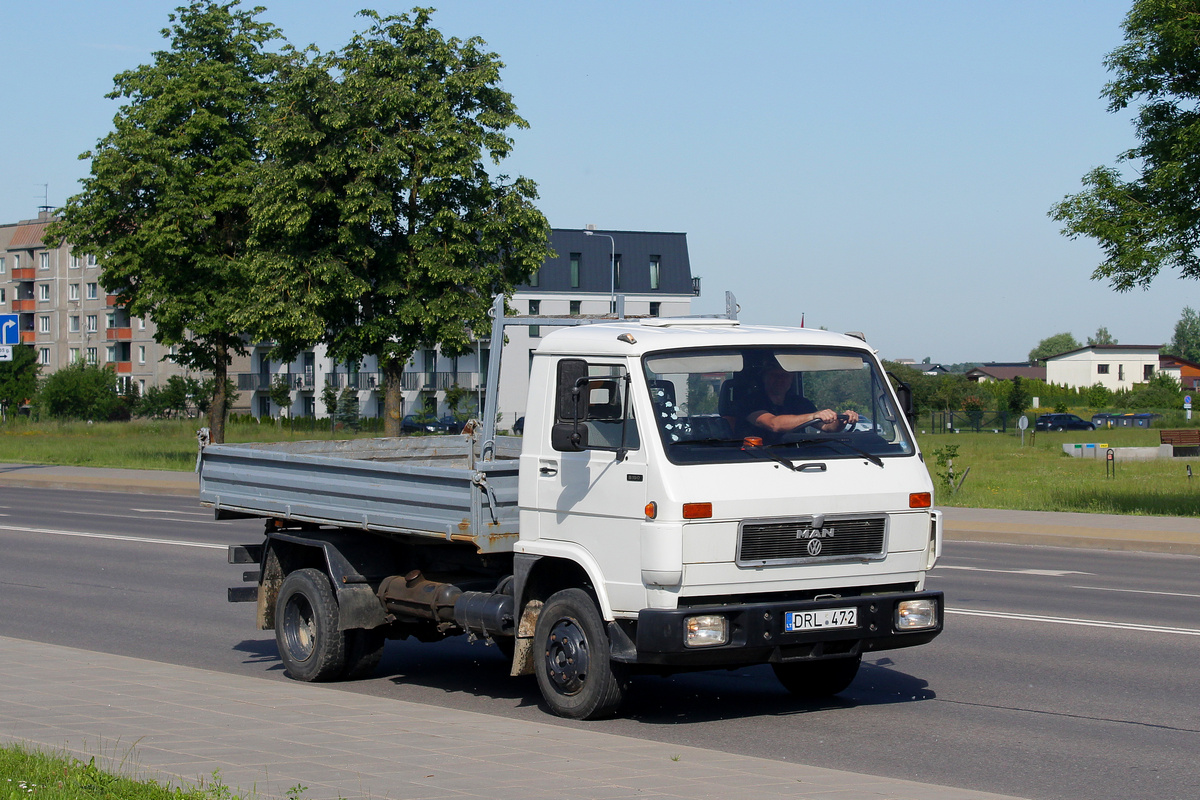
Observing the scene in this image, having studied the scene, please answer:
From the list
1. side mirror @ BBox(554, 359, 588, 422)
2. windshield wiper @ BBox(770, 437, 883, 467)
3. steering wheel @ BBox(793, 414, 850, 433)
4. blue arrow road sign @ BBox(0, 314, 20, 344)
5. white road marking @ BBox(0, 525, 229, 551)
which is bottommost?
white road marking @ BBox(0, 525, 229, 551)

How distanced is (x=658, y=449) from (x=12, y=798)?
11.1 ft

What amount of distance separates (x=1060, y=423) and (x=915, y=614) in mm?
86764

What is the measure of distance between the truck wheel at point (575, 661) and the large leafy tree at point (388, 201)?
27.2 metres

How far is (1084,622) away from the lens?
11.3m

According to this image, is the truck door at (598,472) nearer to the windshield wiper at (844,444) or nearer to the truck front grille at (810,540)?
the truck front grille at (810,540)

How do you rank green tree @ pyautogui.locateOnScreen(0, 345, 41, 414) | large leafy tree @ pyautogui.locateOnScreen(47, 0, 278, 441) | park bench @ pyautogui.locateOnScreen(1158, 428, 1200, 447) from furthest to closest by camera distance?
green tree @ pyautogui.locateOnScreen(0, 345, 41, 414), park bench @ pyautogui.locateOnScreen(1158, 428, 1200, 447), large leafy tree @ pyautogui.locateOnScreen(47, 0, 278, 441)

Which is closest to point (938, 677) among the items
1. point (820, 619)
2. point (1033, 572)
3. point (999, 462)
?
point (820, 619)

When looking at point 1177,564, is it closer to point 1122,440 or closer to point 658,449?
point 658,449

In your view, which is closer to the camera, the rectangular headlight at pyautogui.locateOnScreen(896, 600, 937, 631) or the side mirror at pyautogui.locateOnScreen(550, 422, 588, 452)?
the side mirror at pyautogui.locateOnScreen(550, 422, 588, 452)

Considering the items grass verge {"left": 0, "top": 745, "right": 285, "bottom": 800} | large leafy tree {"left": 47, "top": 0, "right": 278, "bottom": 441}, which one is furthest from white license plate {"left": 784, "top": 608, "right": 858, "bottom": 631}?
large leafy tree {"left": 47, "top": 0, "right": 278, "bottom": 441}

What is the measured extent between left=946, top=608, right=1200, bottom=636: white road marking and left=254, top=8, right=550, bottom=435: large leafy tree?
78.5 ft

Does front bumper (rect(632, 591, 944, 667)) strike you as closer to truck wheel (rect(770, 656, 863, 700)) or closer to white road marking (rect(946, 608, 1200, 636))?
truck wheel (rect(770, 656, 863, 700))

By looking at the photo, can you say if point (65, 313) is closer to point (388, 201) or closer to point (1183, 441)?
point (388, 201)

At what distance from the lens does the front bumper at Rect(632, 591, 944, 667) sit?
6.70 metres
